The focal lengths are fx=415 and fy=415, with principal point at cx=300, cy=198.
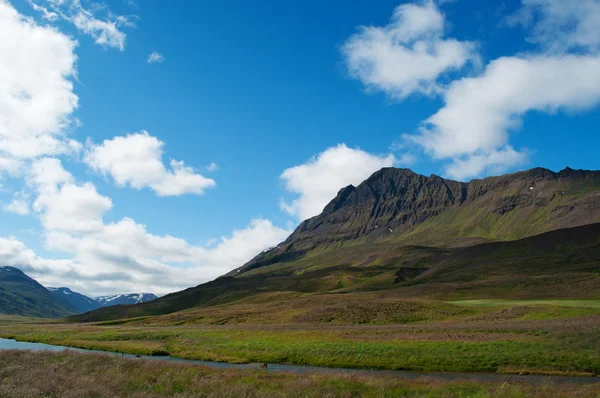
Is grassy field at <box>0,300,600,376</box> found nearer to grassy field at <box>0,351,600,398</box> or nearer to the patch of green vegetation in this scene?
the patch of green vegetation

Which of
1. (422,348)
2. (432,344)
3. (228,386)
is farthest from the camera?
(432,344)

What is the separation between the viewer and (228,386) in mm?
24422

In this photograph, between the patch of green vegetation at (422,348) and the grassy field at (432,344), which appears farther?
the grassy field at (432,344)

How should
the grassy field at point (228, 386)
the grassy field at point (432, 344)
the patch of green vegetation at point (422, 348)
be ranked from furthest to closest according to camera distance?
the grassy field at point (432, 344), the patch of green vegetation at point (422, 348), the grassy field at point (228, 386)

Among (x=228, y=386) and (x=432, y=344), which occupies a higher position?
(x=228, y=386)

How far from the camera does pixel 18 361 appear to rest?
3578 cm

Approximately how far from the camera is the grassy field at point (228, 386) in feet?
73.1

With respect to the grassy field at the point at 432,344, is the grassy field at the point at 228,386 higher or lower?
higher

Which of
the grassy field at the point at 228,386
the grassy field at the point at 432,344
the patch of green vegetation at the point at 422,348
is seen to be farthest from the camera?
the grassy field at the point at 432,344

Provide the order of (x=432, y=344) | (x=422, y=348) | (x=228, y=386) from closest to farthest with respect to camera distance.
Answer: (x=228, y=386)
(x=422, y=348)
(x=432, y=344)

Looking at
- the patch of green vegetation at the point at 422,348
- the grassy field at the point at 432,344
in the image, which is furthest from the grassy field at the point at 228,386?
the grassy field at the point at 432,344

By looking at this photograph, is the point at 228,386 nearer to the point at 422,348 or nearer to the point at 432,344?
the point at 422,348

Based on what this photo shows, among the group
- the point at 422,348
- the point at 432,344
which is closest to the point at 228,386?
the point at 422,348

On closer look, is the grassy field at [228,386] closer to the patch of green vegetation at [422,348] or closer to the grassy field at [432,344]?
the patch of green vegetation at [422,348]
